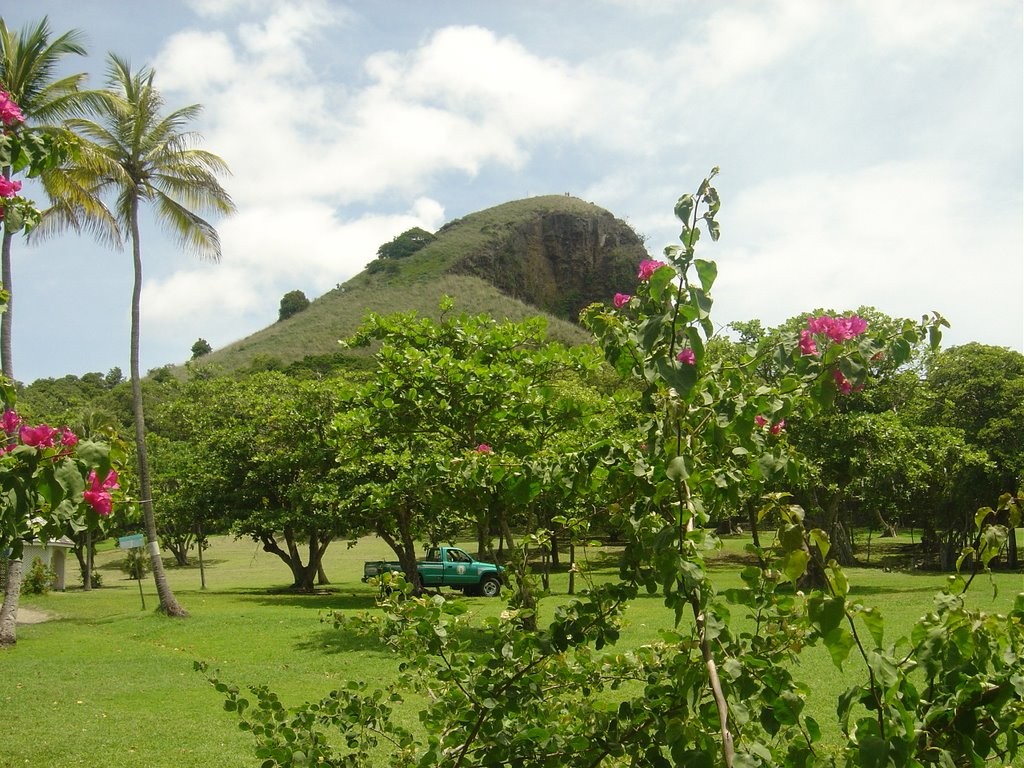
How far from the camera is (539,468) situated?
2387mm

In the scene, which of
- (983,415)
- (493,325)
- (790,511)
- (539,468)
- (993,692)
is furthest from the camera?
(983,415)

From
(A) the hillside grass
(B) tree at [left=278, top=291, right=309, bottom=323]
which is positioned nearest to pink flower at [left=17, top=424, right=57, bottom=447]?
(A) the hillside grass

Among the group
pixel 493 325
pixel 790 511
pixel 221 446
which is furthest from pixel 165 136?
pixel 790 511

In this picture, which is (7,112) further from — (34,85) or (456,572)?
(456,572)

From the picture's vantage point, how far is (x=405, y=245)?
9175 cm

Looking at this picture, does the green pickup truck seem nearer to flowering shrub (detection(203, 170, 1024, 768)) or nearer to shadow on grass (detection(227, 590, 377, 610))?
shadow on grass (detection(227, 590, 377, 610))

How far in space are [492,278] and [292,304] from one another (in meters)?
21.0

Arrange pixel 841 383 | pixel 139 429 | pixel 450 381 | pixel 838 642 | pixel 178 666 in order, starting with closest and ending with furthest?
pixel 838 642
pixel 841 383
pixel 450 381
pixel 178 666
pixel 139 429

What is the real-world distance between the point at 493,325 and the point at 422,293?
229ft

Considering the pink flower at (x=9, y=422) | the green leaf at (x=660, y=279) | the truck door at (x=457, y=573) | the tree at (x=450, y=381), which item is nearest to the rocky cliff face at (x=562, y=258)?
the truck door at (x=457, y=573)

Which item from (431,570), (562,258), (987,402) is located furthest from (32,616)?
(562,258)

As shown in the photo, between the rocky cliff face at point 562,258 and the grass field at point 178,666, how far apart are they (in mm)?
72552

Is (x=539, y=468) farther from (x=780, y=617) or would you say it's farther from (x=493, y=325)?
(x=493, y=325)

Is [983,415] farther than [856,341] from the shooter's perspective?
Yes
